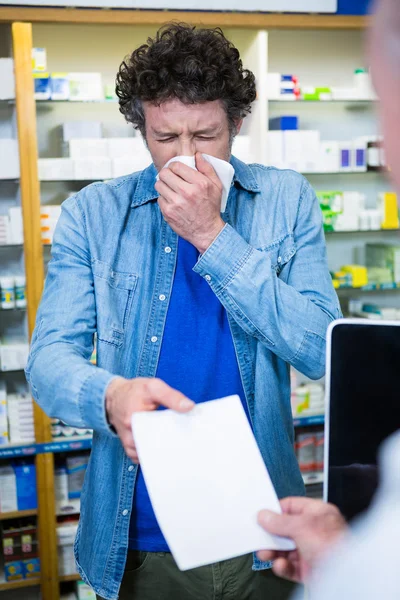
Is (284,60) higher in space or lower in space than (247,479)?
higher

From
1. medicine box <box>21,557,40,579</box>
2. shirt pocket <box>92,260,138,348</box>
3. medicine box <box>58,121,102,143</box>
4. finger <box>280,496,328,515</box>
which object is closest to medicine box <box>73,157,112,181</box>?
medicine box <box>58,121,102,143</box>

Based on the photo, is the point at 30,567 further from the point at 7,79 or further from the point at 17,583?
the point at 7,79

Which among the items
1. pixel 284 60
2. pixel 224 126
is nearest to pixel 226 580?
pixel 224 126

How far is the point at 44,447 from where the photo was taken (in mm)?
3637

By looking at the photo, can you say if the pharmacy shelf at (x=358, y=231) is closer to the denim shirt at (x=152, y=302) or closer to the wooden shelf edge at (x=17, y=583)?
the denim shirt at (x=152, y=302)

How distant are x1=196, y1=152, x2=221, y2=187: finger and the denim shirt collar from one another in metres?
0.19

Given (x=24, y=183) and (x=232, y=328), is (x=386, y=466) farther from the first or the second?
(x=24, y=183)

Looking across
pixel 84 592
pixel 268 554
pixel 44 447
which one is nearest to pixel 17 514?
pixel 44 447

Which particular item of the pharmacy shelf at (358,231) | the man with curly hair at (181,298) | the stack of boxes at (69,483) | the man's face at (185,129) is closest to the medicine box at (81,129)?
the pharmacy shelf at (358,231)

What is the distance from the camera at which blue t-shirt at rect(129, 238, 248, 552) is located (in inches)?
67.6

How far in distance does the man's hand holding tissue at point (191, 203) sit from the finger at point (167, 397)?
0.47 meters

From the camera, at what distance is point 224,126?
5.94 feet

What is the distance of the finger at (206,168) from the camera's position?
170cm

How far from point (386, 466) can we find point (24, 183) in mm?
2977
